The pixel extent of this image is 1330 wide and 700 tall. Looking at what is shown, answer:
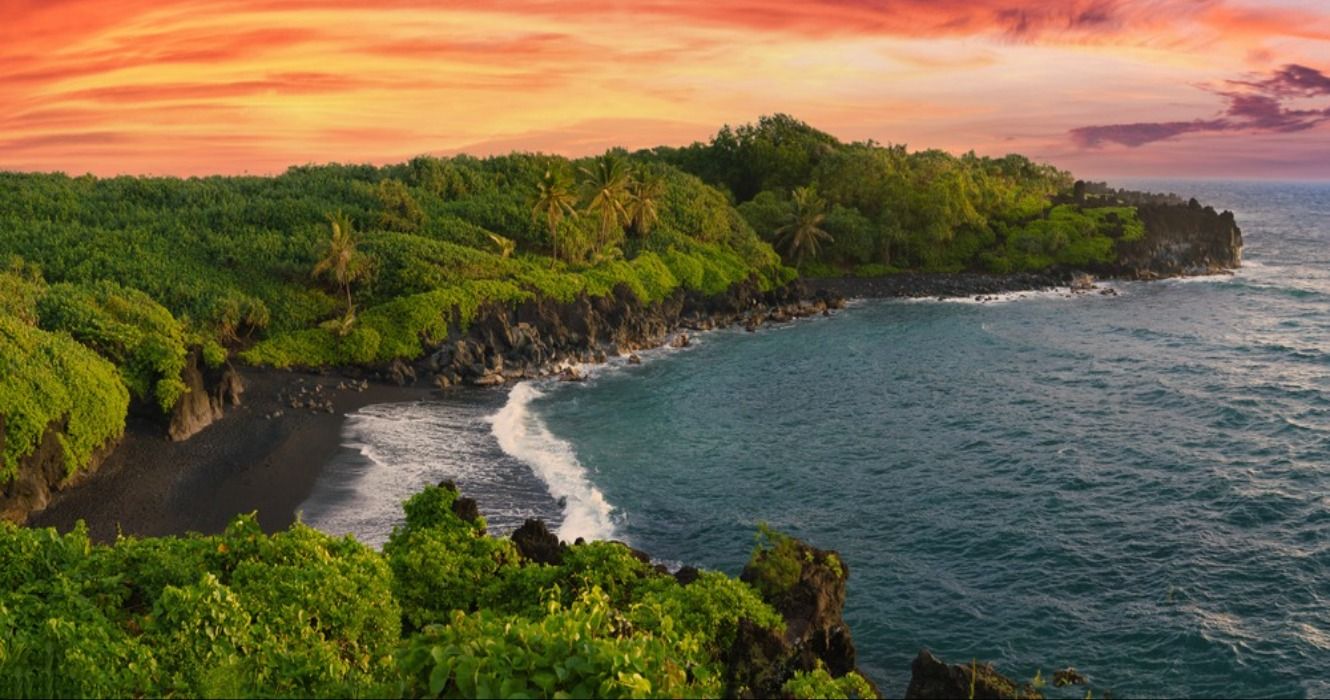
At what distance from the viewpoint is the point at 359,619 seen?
2619 cm

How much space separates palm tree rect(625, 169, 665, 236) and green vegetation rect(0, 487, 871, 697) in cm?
8358

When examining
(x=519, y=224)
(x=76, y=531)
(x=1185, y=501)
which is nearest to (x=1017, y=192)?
(x=519, y=224)

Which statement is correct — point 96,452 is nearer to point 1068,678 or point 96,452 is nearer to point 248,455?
point 248,455

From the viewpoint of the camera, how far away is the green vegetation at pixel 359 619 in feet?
57.6

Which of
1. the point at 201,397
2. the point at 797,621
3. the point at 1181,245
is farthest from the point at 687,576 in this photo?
the point at 1181,245

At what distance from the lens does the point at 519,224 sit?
4353 inches

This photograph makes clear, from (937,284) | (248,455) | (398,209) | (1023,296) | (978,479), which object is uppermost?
(398,209)

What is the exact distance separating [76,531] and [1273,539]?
51.9 meters

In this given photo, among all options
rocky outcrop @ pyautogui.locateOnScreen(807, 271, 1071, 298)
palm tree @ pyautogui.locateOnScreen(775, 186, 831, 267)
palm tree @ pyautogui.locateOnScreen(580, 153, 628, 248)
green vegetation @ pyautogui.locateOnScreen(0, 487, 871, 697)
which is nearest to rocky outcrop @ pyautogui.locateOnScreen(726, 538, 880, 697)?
green vegetation @ pyautogui.locateOnScreen(0, 487, 871, 697)

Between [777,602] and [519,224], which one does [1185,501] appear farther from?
[519,224]

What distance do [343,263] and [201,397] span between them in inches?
986

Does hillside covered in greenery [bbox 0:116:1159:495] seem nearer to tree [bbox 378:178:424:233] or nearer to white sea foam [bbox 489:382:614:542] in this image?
tree [bbox 378:178:424:233]

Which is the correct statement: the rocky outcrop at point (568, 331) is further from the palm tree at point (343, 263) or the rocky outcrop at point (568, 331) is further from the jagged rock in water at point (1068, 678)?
the jagged rock in water at point (1068, 678)

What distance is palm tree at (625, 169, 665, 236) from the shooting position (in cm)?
11450
